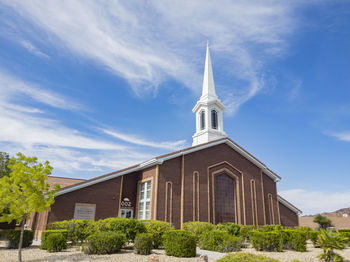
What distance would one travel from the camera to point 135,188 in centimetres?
2297

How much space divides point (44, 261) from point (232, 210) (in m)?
17.6

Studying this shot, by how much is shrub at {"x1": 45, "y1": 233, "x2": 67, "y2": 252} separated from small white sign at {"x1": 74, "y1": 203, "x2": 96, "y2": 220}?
657cm

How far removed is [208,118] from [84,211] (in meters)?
16.6

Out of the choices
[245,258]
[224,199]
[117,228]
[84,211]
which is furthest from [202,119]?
[245,258]

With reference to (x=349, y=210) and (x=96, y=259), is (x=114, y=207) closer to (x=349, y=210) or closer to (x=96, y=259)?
(x=96, y=259)

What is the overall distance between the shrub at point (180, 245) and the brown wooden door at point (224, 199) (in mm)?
11234

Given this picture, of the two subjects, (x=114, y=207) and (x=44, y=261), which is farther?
(x=114, y=207)

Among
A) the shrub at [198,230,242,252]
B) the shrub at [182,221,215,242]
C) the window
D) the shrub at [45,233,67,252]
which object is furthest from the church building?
the shrub at [198,230,242,252]

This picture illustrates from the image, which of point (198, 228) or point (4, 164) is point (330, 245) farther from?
point (4, 164)

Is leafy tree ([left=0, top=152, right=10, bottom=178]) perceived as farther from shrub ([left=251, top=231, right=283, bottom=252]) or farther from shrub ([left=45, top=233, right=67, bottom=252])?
shrub ([left=251, top=231, right=283, bottom=252])

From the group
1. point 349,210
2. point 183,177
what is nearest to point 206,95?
point 183,177

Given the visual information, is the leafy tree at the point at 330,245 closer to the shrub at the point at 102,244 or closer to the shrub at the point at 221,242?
the shrub at the point at 221,242

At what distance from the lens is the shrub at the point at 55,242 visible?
1262 centimetres

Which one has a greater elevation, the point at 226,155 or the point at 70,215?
the point at 226,155
